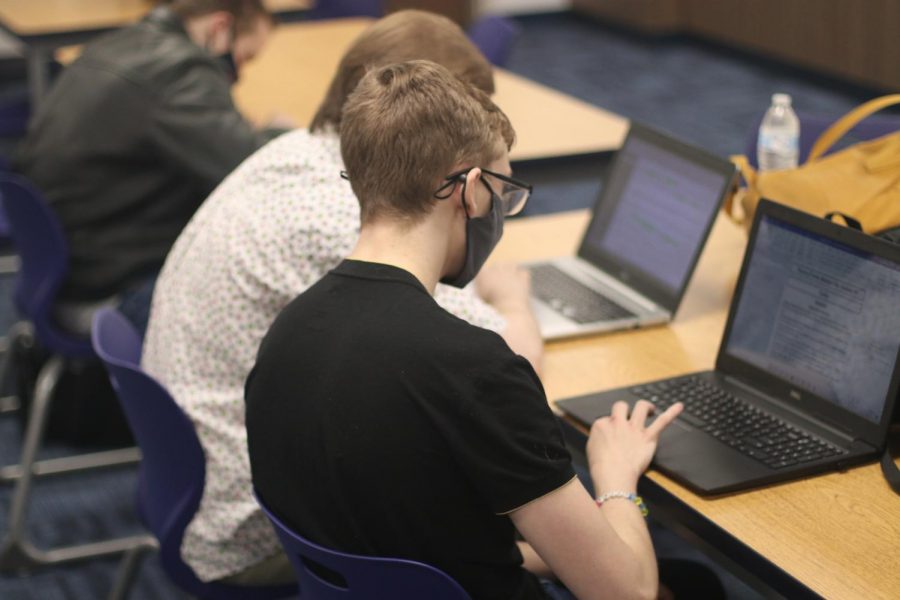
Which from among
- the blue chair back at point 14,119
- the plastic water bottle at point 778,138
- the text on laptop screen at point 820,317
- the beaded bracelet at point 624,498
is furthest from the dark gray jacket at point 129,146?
the blue chair back at point 14,119

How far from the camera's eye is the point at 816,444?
162 centimetres

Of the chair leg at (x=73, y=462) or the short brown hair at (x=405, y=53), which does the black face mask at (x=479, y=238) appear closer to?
the short brown hair at (x=405, y=53)

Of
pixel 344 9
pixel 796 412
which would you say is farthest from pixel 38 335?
pixel 344 9

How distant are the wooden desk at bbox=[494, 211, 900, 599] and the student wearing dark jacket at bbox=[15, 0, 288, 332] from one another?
1.22 m

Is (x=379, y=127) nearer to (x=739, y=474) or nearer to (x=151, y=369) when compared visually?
(x=739, y=474)

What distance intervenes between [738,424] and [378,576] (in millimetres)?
614

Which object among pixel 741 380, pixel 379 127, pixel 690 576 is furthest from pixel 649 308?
pixel 379 127

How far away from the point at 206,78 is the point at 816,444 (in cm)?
178

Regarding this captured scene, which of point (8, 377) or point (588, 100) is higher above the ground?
point (588, 100)

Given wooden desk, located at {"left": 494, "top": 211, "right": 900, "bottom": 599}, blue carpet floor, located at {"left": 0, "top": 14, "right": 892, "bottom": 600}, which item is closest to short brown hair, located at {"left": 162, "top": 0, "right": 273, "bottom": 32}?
blue carpet floor, located at {"left": 0, "top": 14, "right": 892, "bottom": 600}

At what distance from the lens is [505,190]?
1520mm

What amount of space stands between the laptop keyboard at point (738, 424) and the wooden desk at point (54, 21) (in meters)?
3.38

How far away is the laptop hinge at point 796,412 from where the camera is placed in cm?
164

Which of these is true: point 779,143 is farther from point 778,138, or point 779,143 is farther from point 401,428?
point 401,428
